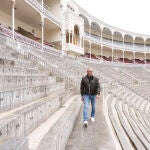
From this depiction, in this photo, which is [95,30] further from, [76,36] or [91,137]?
[91,137]

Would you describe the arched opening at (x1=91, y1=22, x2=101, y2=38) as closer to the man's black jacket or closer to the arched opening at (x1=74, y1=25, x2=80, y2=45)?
the arched opening at (x1=74, y1=25, x2=80, y2=45)

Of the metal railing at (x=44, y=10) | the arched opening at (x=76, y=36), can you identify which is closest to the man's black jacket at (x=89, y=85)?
the metal railing at (x=44, y=10)

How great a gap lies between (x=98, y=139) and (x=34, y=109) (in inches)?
64.2

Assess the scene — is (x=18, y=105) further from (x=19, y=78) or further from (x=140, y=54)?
(x=140, y=54)

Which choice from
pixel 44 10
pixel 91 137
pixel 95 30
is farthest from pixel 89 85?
pixel 95 30

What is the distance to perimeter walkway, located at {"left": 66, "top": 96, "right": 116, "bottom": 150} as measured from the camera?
16.4 feet

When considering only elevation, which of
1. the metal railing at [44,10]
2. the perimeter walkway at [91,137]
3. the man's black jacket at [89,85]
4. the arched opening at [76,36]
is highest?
the metal railing at [44,10]

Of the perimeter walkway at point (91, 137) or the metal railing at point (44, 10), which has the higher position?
the metal railing at point (44, 10)

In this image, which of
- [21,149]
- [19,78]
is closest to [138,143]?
[19,78]

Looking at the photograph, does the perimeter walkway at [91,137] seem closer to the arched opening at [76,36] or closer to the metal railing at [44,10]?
the metal railing at [44,10]

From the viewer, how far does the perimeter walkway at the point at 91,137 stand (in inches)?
197

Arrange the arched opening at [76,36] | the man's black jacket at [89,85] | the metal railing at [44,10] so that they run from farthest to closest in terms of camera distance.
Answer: the arched opening at [76,36] < the metal railing at [44,10] < the man's black jacket at [89,85]

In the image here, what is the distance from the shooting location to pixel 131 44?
5006cm

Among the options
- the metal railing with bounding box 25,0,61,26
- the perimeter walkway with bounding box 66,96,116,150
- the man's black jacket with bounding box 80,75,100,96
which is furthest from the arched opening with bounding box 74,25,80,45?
the perimeter walkway with bounding box 66,96,116,150
